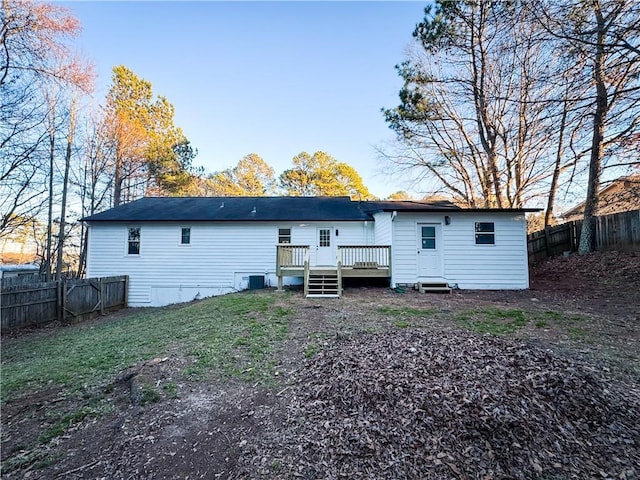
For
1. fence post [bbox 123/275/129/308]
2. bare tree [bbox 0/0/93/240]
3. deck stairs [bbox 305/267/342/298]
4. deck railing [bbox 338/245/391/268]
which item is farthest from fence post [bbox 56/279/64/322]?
deck railing [bbox 338/245/391/268]

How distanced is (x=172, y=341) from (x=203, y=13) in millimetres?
10562

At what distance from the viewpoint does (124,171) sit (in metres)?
17.7

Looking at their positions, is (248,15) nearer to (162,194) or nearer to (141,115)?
(141,115)

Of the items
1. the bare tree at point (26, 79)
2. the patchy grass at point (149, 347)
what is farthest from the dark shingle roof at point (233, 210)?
the patchy grass at point (149, 347)

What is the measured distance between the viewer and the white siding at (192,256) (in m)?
12.3

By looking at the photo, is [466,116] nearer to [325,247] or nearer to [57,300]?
[325,247]

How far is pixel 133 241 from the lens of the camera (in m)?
12.6

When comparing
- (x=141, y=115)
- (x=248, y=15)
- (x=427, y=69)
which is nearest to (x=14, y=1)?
(x=248, y=15)

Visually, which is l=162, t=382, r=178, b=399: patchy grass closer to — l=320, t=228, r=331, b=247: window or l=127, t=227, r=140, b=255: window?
l=320, t=228, r=331, b=247: window

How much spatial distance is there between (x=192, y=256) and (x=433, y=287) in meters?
9.55

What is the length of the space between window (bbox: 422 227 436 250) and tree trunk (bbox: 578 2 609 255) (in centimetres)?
509

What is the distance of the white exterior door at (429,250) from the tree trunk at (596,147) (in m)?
5.05

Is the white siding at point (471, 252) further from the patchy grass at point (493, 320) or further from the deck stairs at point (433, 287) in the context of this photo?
the patchy grass at point (493, 320)

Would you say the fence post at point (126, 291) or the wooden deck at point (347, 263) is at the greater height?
the wooden deck at point (347, 263)
